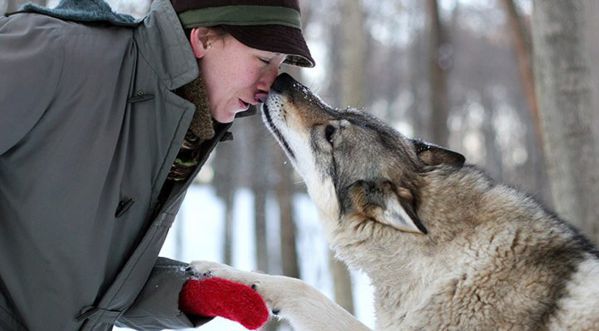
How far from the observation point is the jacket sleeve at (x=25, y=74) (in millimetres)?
2479

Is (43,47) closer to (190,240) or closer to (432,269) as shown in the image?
(432,269)

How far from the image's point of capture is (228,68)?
321cm

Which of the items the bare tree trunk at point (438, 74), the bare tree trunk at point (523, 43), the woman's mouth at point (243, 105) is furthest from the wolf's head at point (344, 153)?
the bare tree trunk at point (438, 74)

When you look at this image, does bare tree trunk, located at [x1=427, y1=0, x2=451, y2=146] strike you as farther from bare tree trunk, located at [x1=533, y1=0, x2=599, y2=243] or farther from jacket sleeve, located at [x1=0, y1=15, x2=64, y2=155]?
jacket sleeve, located at [x1=0, y1=15, x2=64, y2=155]

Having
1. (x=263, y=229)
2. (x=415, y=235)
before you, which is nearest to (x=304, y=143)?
(x=415, y=235)

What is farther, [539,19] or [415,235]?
[539,19]

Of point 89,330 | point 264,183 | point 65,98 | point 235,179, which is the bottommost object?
point 235,179

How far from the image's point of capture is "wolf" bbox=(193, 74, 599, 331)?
121 inches

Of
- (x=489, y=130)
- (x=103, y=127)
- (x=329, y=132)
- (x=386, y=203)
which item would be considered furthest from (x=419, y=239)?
(x=489, y=130)

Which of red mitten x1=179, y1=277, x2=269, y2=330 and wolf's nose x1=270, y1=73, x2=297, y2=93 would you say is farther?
wolf's nose x1=270, y1=73, x2=297, y2=93

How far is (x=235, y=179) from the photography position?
18562 millimetres

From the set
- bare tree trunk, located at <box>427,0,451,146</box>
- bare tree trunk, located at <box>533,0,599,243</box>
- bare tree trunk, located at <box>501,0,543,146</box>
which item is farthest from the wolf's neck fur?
bare tree trunk, located at <box>427,0,451,146</box>

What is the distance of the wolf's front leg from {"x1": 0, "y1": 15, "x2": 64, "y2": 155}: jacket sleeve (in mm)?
1369

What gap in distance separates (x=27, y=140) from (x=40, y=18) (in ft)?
1.57
